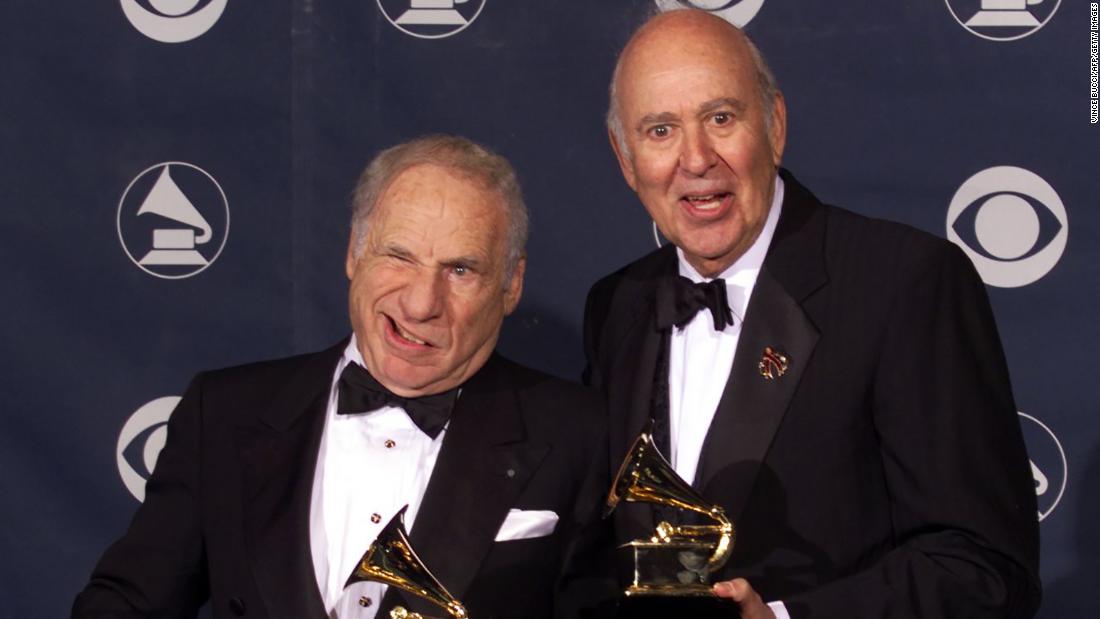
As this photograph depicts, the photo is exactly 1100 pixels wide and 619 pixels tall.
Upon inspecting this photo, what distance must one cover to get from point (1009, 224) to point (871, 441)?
0.93 m

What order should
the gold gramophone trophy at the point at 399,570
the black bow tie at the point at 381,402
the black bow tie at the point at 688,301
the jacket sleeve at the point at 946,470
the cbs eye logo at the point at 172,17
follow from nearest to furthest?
the gold gramophone trophy at the point at 399,570
the jacket sleeve at the point at 946,470
the black bow tie at the point at 381,402
the black bow tie at the point at 688,301
the cbs eye logo at the point at 172,17

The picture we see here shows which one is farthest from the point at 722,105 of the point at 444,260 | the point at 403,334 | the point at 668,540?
the point at 668,540

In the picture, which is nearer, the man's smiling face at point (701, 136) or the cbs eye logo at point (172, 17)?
the man's smiling face at point (701, 136)

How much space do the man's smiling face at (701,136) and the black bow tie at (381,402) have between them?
51cm

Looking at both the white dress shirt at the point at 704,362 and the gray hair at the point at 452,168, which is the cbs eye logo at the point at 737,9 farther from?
the gray hair at the point at 452,168

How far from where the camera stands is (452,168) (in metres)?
2.48

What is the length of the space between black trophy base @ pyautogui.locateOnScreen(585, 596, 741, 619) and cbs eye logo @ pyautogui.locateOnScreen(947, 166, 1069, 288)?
131 centimetres

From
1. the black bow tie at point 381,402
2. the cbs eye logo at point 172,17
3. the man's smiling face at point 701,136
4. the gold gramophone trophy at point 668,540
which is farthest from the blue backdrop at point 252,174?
the gold gramophone trophy at point 668,540

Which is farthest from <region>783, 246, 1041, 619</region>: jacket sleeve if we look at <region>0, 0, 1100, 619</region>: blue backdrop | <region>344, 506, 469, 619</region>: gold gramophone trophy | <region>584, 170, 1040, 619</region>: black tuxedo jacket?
<region>0, 0, 1100, 619</region>: blue backdrop

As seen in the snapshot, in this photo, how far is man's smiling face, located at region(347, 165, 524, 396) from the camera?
7.97ft

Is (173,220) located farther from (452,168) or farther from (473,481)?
(473,481)

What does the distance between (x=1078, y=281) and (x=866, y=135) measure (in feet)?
1.77

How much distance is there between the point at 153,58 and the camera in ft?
11.1

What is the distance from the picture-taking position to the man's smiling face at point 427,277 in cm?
243
